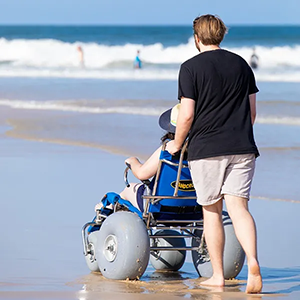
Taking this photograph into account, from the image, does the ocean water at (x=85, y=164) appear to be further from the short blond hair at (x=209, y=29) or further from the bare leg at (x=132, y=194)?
the short blond hair at (x=209, y=29)

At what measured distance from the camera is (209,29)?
415 centimetres

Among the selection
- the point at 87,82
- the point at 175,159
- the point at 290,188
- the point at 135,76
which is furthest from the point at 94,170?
the point at 135,76

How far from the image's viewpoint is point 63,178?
8195 millimetres

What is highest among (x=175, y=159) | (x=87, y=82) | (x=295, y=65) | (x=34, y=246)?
(x=295, y=65)

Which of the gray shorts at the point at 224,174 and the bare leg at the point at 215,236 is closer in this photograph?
the gray shorts at the point at 224,174

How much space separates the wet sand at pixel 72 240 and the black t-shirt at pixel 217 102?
830 mm

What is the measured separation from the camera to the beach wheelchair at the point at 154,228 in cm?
441

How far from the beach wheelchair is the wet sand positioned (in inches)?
4.2

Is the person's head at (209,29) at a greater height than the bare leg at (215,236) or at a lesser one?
greater

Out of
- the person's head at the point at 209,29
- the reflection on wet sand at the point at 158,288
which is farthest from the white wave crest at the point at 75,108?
the person's head at the point at 209,29

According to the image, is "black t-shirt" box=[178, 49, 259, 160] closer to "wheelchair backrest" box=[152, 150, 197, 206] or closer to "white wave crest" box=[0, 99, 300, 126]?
"wheelchair backrest" box=[152, 150, 197, 206]

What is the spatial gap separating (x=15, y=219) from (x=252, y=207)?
7.24ft

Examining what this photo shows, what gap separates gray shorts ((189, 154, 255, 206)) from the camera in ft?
13.6

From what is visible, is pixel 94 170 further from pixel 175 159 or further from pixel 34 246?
pixel 175 159
